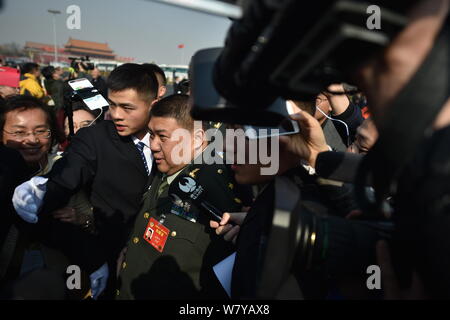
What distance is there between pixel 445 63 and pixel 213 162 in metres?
1.32

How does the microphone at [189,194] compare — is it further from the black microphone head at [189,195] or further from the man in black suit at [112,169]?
the man in black suit at [112,169]

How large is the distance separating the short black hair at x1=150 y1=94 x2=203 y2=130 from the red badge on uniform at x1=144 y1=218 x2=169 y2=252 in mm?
682

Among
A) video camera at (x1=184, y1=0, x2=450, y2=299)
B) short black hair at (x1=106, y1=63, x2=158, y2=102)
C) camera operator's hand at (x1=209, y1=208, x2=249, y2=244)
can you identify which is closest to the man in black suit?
short black hair at (x1=106, y1=63, x2=158, y2=102)

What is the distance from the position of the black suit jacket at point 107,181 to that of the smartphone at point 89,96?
0.46 meters

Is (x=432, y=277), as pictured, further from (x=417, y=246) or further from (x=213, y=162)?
(x=213, y=162)

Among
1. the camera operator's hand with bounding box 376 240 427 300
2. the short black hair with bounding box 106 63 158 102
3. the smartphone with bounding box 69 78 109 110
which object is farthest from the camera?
the smartphone with bounding box 69 78 109 110

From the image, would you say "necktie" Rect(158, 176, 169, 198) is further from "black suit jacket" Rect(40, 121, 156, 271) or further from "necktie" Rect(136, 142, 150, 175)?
"necktie" Rect(136, 142, 150, 175)

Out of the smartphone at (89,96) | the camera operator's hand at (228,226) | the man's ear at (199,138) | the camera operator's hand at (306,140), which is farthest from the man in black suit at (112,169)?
the camera operator's hand at (306,140)

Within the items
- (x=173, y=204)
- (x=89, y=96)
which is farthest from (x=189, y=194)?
(x=89, y=96)

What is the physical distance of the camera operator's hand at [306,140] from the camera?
1176 mm

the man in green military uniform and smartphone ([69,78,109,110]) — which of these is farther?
smartphone ([69,78,109,110])

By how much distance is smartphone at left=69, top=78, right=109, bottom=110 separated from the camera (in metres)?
2.41

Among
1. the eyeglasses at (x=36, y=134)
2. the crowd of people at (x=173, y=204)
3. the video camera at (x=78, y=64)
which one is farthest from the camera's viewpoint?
the video camera at (x=78, y=64)

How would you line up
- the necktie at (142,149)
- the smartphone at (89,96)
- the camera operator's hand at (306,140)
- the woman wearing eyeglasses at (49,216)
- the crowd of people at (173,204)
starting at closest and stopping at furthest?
1. the crowd of people at (173,204)
2. the camera operator's hand at (306,140)
3. the woman wearing eyeglasses at (49,216)
4. the necktie at (142,149)
5. the smartphone at (89,96)
